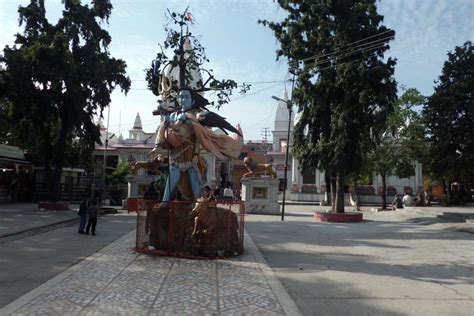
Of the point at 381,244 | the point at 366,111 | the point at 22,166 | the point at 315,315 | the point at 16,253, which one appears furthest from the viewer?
the point at 22,166

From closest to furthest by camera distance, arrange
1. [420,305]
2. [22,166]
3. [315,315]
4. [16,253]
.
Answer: [315,315] < [420,305] < [16,253] < [22,166]

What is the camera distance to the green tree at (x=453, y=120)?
99.9 ft

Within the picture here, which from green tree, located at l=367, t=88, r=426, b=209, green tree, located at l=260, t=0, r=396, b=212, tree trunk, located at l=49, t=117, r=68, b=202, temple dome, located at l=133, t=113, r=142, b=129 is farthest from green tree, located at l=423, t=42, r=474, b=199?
temple dome, located at l=133, t=113, r=142, b=129

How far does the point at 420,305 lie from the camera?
650cm

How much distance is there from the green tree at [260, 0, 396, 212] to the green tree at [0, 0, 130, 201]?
10.8m

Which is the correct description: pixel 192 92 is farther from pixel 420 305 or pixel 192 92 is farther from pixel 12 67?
pixel 12 67

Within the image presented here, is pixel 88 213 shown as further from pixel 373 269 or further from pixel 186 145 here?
pixel 373 269

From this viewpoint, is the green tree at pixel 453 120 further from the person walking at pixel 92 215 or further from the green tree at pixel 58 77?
the person walking at pixel 92 215

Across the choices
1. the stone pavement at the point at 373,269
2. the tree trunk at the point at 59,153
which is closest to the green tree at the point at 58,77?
the tree trunk at the point at 59,153

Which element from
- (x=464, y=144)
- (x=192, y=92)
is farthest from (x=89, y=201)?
(x=464, y=144)

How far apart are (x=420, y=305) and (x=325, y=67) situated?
17393 millimetres

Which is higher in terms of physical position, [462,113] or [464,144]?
[462,113]

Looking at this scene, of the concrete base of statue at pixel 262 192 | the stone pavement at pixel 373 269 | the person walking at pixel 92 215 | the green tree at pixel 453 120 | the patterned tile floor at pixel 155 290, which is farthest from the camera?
the green tree at pixel 453 120

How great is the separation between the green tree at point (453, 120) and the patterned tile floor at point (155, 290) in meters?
26.1
